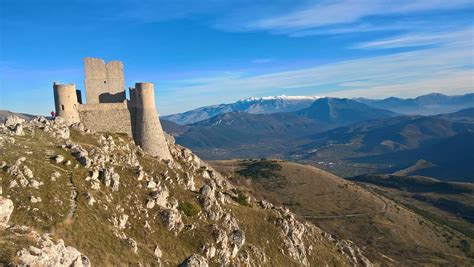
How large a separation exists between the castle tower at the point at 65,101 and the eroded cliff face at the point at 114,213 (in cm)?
404

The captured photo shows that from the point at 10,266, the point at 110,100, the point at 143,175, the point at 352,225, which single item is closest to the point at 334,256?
the point at 143,175

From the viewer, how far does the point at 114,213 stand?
59969 mm

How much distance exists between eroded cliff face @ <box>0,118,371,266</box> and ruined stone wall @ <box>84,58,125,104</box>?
1136 centimetres

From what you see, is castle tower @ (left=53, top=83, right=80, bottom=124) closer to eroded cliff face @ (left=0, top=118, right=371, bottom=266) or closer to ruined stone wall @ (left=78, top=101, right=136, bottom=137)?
ruined stone wall @ (left=78, top=101, right=136, bottom=137)

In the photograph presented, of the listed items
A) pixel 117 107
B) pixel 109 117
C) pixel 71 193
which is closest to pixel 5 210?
pixel 71 193

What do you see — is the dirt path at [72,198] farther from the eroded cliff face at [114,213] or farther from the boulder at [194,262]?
the boulder at [194,262]

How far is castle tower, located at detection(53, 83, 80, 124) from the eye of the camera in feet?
285

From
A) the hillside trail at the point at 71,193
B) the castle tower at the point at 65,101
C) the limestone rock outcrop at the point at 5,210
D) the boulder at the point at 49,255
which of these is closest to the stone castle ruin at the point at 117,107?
the castle tower at the point at 65,101

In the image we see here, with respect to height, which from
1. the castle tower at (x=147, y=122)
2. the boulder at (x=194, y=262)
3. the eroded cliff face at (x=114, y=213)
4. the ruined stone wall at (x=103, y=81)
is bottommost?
the boulder at (x=194, y=262)

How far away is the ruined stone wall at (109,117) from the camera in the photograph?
91875mm

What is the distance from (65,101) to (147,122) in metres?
18.0

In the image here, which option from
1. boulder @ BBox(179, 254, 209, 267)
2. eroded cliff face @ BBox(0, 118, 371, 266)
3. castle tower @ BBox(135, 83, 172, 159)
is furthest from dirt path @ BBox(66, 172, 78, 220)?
castle tower @ BBox(135, 83, 172, 159)

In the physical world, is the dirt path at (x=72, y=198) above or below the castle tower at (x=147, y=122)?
below

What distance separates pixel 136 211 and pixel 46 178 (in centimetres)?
1425
